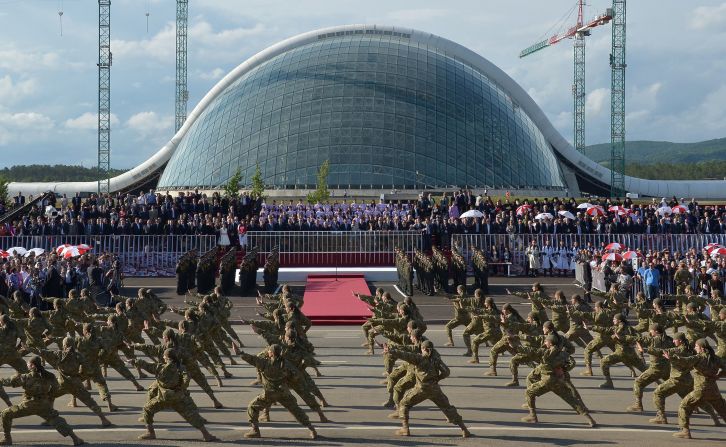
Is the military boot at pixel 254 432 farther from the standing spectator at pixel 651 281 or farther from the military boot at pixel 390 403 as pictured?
the standing spectator at pixel 651 281

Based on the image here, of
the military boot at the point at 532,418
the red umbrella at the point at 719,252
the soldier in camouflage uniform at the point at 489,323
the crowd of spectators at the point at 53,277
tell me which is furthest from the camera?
the red umbrella at the point at 719,252

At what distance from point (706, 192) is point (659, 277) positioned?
232ft

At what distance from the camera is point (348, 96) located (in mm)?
75875

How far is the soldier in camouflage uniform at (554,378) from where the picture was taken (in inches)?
535

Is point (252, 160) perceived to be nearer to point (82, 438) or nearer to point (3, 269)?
point (3, 269)

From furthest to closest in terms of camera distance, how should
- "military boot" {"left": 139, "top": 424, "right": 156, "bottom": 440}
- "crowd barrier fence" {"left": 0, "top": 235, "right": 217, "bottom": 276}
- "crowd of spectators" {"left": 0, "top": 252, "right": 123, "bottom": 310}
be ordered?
"crowd barrier fence" {"left": 0, "top": 235, "right": 217, "bottom": 276}, "crowd of spectators" {"left": 0, "top": 252, "right": 123, "bottom": 310}, "military boot" {"left": 139, "top": 424, "right": 156, "bottom": 440}

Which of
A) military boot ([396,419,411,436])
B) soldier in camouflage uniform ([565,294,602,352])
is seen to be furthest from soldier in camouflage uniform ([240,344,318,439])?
soldier in camouflage uniform ([565,294,602,352])

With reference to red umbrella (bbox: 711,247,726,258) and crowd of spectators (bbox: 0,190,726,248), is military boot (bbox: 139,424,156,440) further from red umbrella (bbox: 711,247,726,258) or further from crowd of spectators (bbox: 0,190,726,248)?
crowd of spectators (bbox: 0,190,726,248)

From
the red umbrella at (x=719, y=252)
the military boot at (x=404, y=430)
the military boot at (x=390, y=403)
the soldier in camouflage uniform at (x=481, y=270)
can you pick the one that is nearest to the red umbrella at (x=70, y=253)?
the soldier in camouflage uniform at (x=481, y=270)

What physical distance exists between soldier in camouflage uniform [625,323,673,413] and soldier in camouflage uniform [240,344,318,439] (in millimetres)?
5536

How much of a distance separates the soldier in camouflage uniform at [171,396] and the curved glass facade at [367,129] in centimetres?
5640

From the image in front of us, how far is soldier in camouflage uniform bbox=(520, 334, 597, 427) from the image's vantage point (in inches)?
535

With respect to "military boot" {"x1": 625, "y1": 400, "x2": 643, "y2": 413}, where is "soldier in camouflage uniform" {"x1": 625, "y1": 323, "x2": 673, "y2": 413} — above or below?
above

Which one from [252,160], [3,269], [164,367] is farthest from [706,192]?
[164,367]
